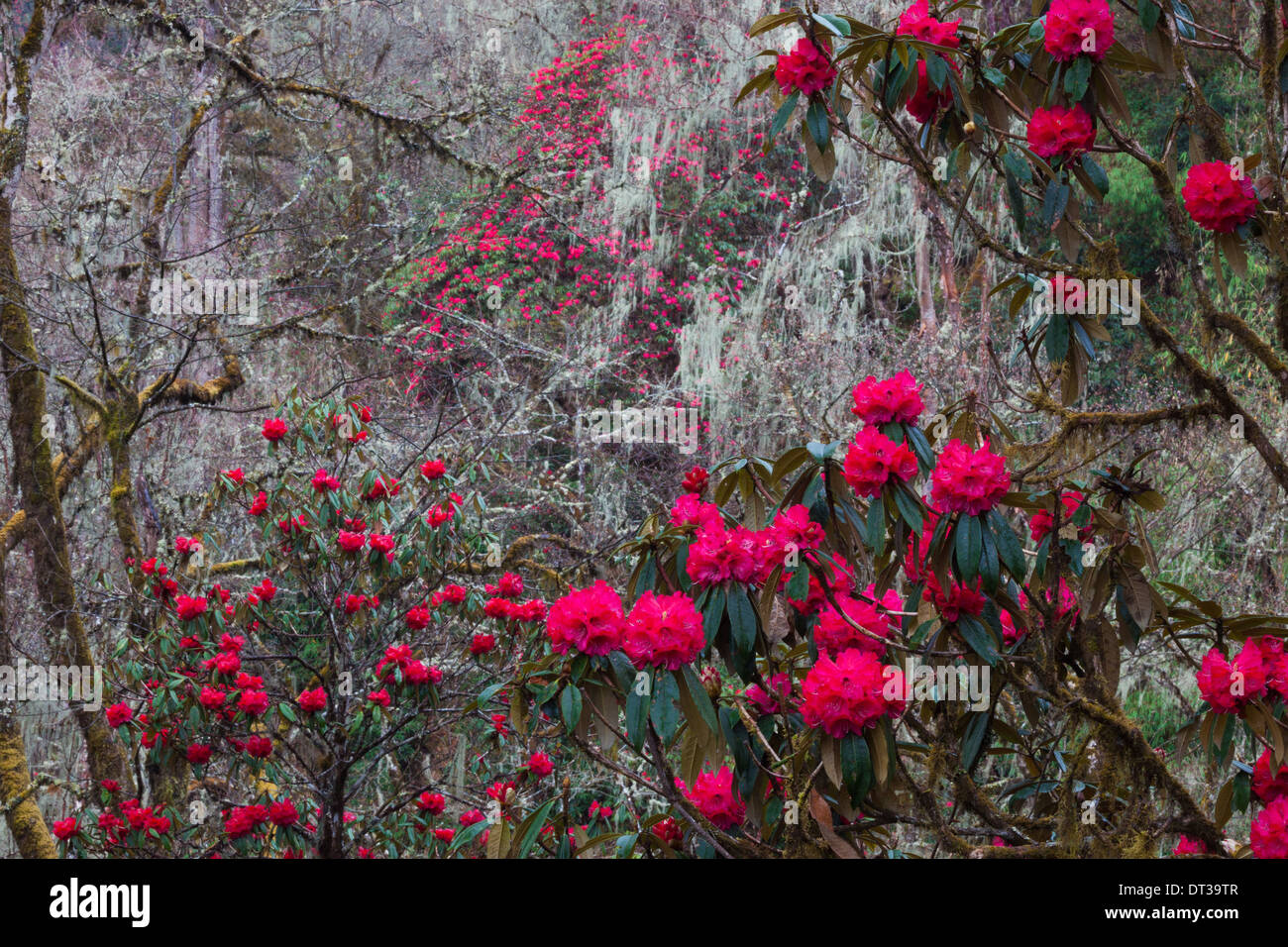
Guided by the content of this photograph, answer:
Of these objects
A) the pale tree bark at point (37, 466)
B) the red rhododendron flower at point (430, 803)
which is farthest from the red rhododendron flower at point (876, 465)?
the pale tree bark at point (37, 466)

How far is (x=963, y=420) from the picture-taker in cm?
120

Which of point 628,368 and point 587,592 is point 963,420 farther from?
point 628,368

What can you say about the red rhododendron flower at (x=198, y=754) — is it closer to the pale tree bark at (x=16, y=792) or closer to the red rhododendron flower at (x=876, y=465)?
the pale tree bark at (x=16, y=792)

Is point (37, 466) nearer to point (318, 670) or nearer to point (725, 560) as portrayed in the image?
point (318, 670)

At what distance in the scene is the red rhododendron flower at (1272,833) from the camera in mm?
948

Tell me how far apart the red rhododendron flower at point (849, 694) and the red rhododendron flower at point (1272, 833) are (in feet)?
1.20

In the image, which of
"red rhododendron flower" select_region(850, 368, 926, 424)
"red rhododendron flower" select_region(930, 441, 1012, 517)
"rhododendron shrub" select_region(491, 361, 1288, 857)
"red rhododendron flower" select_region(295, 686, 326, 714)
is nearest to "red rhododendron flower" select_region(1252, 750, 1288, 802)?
"rhododendron shrub" select_region(491, 361, 1288, 857)

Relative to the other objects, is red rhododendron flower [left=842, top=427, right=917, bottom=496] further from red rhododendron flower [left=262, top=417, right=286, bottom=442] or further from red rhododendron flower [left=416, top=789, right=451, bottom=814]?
red rhododendron flower [left=262, top=417, right=286, bottom=442]

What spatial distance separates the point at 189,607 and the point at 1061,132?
1.58m

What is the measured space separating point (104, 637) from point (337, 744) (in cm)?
142

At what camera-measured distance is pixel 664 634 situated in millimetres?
952

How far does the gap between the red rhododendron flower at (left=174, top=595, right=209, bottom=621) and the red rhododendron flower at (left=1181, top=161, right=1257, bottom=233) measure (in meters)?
1.66

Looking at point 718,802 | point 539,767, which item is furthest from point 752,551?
point 539,767
